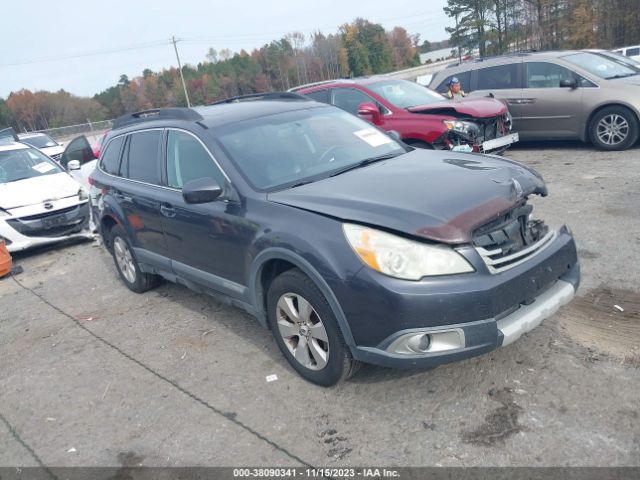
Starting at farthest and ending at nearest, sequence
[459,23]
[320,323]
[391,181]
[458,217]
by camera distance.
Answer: [459,23], [391,181], [320,323], [458,217]

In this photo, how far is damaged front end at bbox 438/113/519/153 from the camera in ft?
26.0

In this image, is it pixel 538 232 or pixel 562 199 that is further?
pixel 562 199

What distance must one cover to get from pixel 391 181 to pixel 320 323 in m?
1.03

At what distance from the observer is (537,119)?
9.50 metres

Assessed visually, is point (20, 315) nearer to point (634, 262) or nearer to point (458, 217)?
point (458, 217)

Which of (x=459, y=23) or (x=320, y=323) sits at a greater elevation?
(x=459, y=23)

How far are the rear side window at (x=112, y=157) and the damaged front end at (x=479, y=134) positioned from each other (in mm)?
4344

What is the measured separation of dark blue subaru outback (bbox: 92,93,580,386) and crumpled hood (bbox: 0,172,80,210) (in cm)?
405

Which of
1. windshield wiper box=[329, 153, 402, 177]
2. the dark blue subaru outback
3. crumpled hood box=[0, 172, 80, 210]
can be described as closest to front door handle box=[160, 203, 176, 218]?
the dark blue subaru outback

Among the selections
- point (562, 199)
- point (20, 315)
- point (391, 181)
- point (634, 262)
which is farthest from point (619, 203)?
point (20, 315)

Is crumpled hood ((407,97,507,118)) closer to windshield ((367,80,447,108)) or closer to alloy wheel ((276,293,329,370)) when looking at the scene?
windshield ((367,80,447,108))

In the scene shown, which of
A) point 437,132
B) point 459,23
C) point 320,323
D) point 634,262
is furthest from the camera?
point 459,23

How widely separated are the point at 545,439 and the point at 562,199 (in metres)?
4.58

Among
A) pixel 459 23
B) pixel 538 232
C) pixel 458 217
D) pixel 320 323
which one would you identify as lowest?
pixel 320 323
